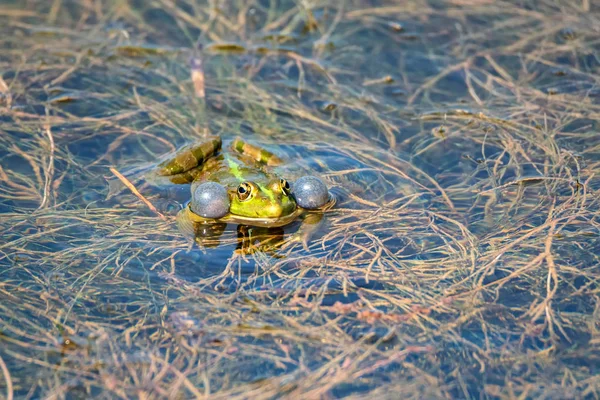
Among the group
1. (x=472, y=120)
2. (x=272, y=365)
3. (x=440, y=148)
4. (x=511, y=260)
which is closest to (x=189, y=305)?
(x=272, y=365)

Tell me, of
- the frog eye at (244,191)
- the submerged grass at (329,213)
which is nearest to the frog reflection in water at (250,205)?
the frog eye at (244,191)

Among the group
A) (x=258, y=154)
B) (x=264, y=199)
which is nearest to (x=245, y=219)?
(x=264, y=199)

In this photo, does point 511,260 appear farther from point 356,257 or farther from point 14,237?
point 14,237

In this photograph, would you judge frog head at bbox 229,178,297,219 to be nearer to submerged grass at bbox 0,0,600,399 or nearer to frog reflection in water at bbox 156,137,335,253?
frog reflection in water at bbox 156,137,335,253

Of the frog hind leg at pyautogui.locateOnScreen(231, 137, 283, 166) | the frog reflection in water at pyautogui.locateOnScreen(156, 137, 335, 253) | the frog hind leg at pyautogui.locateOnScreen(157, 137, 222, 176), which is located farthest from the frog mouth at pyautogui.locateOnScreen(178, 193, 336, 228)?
the frog hind leg at pyautogui.locateOnScreen(231, 137, 283, 166)

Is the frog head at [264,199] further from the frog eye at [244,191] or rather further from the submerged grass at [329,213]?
the submerged grass at [329,213]

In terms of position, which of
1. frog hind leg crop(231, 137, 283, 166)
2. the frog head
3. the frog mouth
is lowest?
the frog mouth
